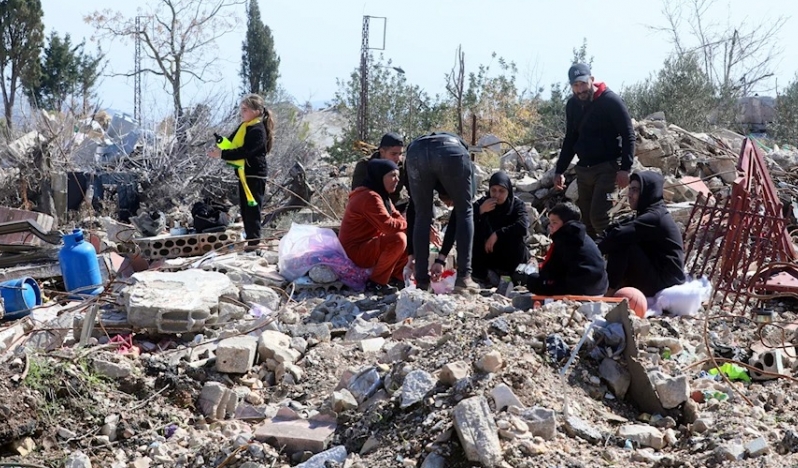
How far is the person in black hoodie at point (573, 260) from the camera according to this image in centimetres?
588

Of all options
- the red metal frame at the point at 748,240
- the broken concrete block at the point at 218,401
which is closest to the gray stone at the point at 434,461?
the broken concrete block at the point at 218,401

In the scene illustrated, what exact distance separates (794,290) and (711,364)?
1937 millimetres

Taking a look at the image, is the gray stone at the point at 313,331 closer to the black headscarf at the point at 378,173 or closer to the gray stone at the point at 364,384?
the gray stone at the point at 364,384

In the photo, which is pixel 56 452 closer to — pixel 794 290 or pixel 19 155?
pixel 794 290

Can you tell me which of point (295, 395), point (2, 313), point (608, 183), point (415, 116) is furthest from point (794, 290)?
point (415, 116)

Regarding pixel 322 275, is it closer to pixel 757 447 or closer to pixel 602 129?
pixel 602 129

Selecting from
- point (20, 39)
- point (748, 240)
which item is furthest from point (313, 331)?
point (20, 39)

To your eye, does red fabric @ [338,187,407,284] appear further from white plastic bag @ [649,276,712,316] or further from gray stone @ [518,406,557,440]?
gray stone @ [518,406,557,440]

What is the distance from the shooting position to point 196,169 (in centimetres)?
1265

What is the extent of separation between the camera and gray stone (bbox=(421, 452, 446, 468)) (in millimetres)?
3578

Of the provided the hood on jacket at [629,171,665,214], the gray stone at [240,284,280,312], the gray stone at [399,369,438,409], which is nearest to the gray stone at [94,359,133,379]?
the gray stone at [240,284,280,312]

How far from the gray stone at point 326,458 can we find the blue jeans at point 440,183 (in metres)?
2.55

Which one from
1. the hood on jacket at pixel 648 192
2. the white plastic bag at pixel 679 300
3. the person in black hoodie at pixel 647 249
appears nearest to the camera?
the white plastic bag at pixel 679 300

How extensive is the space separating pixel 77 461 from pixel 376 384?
5.00 feet
